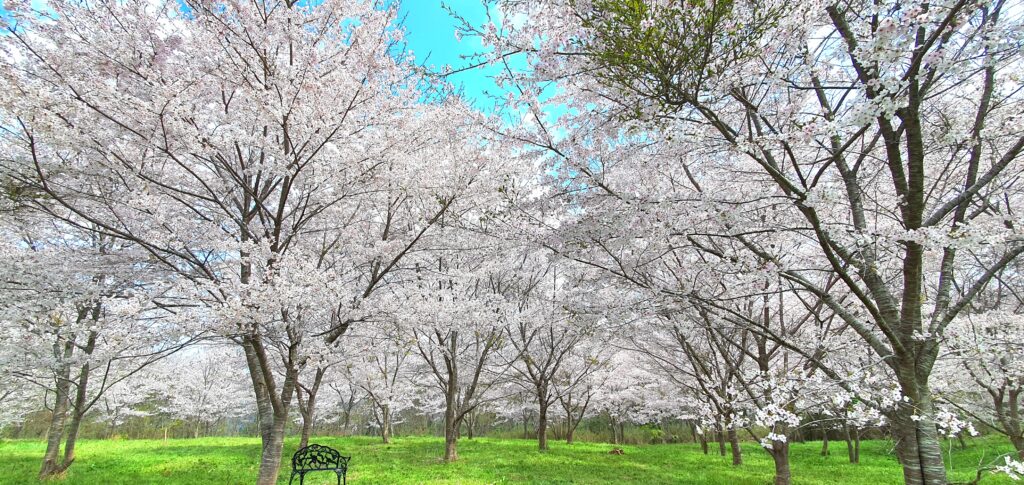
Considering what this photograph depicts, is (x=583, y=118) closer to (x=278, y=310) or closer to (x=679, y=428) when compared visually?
(x=278, y=310)

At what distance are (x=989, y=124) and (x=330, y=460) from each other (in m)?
9.97

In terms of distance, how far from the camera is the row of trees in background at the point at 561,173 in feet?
10.8

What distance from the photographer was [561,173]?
17.6 ft

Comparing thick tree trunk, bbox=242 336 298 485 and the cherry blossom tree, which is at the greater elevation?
the cherry blossom tree

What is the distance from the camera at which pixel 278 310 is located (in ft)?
18.2

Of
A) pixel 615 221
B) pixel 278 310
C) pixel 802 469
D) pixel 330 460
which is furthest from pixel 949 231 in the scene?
pixel 802 469

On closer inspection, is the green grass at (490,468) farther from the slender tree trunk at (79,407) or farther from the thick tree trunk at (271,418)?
the thick tree trunk at (271,418)

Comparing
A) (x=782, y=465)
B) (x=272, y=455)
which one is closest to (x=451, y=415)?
(x=272, y=455)

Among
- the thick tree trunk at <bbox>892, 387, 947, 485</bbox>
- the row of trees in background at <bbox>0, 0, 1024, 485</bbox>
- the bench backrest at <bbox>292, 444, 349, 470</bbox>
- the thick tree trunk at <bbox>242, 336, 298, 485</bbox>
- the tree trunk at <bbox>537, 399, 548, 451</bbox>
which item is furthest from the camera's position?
the tree trunk at <bbox>537, 399, 548, 451</bbox>

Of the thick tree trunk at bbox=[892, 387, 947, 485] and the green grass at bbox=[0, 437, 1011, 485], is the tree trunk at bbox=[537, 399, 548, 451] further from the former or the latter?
the thick tree trunk at bbox=[892, 387, 947, 485]

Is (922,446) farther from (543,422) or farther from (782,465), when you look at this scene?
(543,422)

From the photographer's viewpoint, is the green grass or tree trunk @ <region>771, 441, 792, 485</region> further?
the green grass

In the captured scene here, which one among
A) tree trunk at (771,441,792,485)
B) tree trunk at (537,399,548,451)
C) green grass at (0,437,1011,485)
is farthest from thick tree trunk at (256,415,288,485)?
tree trunk at (537,399,548,451)

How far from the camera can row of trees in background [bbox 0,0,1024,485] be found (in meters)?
3.29
